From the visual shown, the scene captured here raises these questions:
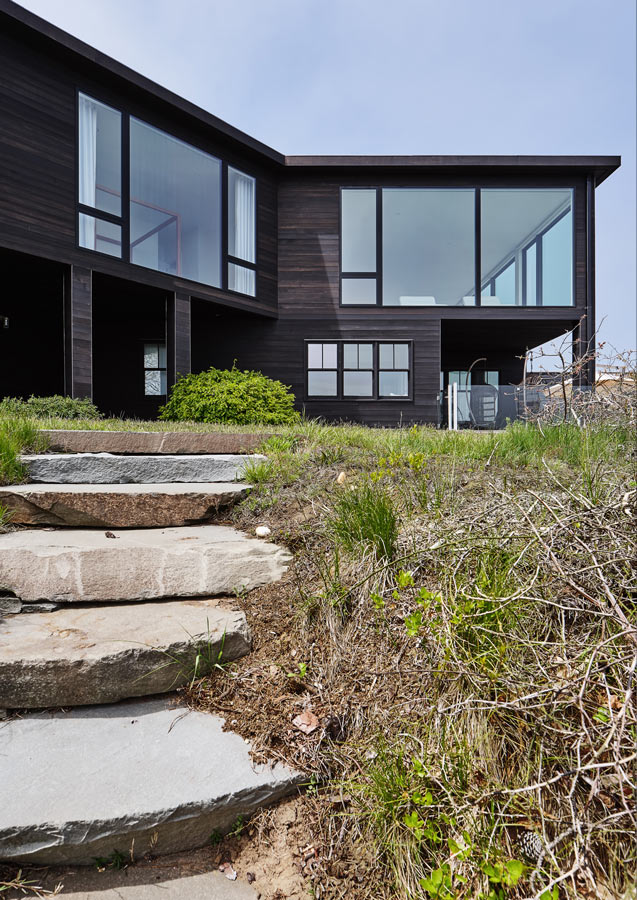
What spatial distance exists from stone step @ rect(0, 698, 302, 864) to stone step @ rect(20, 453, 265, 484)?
5.93ft

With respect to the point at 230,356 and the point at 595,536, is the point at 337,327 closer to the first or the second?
the point at 230,356

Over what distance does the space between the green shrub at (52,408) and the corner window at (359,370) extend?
5.16m

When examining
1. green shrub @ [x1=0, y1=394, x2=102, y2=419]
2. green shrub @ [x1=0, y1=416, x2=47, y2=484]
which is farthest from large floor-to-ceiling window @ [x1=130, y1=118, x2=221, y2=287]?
green shrub @ [x1=0, y1=416, x2=47, y2=484]

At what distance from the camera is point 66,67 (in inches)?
298

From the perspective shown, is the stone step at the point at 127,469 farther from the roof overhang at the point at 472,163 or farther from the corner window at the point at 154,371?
the roof overhang at the point at 472,163

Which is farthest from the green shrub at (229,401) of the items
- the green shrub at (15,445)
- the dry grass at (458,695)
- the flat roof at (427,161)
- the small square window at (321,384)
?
the dry grass at (458,695)

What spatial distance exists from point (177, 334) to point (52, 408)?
3150mm

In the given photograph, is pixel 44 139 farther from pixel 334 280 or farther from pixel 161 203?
pixel 334 280

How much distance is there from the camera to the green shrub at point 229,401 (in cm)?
804

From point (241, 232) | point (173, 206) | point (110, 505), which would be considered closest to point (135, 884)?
point (110, 505)

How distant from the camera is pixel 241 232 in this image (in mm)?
10344

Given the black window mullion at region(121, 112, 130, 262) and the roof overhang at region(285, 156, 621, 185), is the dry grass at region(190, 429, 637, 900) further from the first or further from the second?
Answer: the roof overhang at region(285, 156, 621, 185)

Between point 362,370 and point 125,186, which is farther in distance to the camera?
point 362,370

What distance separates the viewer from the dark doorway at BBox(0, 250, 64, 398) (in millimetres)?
10211
